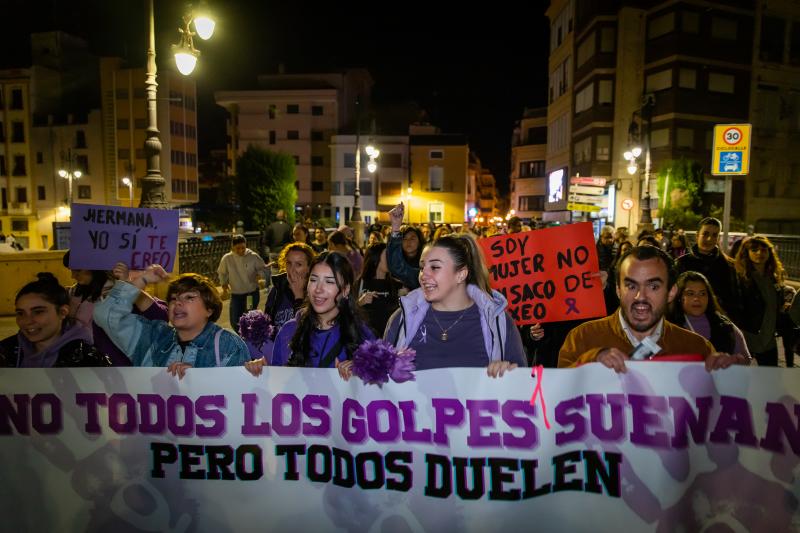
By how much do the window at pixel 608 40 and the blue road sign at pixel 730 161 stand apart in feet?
106

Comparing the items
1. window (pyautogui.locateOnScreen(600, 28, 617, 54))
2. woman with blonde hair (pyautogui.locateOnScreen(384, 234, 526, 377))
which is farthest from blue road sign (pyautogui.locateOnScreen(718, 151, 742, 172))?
window (pyautogui.locateOnScreen(600, 28, 617, 54))

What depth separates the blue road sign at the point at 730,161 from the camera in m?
10.2

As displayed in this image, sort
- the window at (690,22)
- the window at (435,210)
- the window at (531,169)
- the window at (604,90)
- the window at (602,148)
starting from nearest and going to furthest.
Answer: the window at (690,22) → the window at (604,90) → the window at (602,148) → the window at (435,210) → the window at (531,169)

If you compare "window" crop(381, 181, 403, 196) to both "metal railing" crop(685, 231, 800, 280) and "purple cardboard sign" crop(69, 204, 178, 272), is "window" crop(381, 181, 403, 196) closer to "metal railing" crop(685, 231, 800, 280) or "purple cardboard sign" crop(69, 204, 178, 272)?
"metal railing" crop(685, 231, 800, 280)

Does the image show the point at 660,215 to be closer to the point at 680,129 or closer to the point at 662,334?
the point at 680,129

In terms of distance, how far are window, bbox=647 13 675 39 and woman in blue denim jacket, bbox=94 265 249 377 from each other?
4129 centimetres

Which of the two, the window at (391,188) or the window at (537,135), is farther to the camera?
the window at (537,135)

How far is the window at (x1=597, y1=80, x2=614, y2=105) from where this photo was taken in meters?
39.0

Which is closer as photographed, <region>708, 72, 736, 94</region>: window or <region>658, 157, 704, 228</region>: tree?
<region>658, 157, 704, 228</region>: tree

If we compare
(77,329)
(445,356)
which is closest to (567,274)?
(445,356)

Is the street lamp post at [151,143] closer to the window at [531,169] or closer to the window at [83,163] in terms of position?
the window at [83,163]

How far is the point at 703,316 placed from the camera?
14.2 feet

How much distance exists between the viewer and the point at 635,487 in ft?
9.21

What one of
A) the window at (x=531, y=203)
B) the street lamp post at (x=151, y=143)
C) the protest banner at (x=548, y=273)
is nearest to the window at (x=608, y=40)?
the window at (x=531, y=203)
